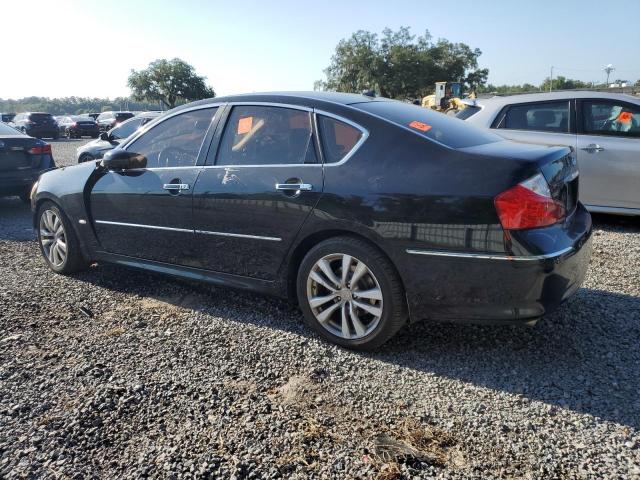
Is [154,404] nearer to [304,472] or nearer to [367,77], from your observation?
[304,472]

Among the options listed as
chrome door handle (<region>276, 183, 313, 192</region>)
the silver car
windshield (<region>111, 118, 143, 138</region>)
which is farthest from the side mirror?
windshield (<region>111, 118, 143, 138</region>)

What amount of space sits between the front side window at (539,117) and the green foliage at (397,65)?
62.9m

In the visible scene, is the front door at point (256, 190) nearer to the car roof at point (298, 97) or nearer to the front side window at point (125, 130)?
the car roof at point (298, 97)

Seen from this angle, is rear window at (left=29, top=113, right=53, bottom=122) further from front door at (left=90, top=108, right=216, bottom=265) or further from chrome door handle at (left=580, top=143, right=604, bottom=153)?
chrome door handle at (left=580, top=143, right=604, bottom=153)

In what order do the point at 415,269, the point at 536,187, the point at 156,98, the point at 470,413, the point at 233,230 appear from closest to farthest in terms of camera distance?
the point at 470,413 < the point at 536,187 < the point at 415,269 < the point at 233,230 < the point at 156,98

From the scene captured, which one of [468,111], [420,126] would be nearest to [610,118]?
[468,111]

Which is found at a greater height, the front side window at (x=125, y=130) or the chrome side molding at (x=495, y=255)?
the front side window at (x=125, y=130)

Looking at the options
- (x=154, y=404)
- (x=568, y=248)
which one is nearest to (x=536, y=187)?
(x=568, y=248)

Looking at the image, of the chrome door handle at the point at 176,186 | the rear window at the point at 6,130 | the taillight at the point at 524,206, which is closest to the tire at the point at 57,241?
the chrome door handle at the point at 176,186

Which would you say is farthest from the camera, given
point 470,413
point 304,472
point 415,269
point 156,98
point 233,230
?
point 156,98

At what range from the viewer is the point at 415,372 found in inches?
120

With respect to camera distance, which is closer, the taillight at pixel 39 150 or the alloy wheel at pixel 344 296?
the alloy wheel at pixel 344 296

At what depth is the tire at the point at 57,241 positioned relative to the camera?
4.84 m

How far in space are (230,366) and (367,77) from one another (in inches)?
2778
